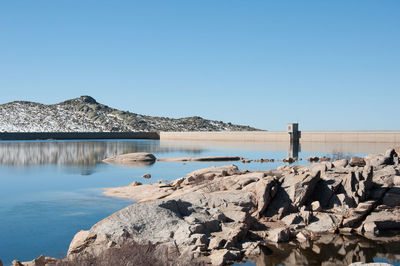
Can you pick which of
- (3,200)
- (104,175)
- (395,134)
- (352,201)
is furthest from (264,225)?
(395,134)

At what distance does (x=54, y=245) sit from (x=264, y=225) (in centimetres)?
683

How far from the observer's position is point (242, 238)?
13.2 metres

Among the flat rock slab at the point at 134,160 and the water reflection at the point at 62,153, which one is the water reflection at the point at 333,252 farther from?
the water reflection at the point at 62,153

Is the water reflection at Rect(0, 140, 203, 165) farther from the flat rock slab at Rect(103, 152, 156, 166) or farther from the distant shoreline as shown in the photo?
the distant shoreline

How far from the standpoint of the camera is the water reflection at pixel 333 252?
12125mm

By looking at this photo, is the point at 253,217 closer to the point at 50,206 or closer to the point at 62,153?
the point at 50,206

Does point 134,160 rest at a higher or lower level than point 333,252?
higher

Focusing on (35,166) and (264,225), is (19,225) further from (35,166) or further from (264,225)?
(35,166)

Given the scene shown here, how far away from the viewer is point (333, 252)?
12977mm

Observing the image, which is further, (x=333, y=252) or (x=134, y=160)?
(x=134, y=160)

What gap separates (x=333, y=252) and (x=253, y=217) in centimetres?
309

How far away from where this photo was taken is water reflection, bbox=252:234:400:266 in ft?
39.8

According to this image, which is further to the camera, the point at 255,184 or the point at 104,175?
the point at 104,175

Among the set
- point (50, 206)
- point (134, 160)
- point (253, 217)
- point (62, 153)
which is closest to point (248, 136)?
point (62, 153)
